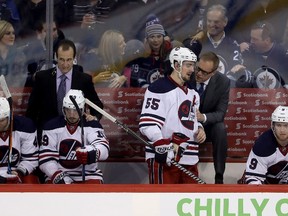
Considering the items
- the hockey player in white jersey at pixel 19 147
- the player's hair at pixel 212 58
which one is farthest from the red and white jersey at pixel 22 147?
the player's hair at pixel 212 58

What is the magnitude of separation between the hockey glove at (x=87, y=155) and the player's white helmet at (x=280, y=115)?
1.11 m

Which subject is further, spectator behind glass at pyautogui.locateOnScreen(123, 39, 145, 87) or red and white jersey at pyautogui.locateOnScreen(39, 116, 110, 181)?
spectator behind glass at pyautogui.locateOnScreen(123, 39, 145, 87)

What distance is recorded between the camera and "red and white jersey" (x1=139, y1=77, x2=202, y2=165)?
8.39 meters

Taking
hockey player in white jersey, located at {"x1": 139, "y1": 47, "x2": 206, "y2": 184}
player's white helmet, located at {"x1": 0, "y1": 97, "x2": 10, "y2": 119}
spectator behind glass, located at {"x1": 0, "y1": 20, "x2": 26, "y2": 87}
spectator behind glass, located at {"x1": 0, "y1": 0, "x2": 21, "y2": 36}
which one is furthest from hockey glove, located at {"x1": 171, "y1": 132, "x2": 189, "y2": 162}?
spectator behind glass, located at {"x1": 0, "y1": 0, "x2": 21, "y2": 36}

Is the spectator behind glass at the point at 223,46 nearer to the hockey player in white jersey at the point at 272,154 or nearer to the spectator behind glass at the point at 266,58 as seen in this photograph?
the spectator behind glass at the point at 266,58

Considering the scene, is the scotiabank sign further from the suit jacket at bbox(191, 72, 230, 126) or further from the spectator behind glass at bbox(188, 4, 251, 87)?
the suit jacket at bbox(191, 72, 230, 126)

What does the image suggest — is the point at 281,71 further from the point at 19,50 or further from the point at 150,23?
the point at 19,50

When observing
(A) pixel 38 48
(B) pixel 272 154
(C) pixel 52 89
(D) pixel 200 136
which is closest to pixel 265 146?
(B) pixel 272 154

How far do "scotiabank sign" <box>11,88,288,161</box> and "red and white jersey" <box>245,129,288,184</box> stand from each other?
696 millimetres

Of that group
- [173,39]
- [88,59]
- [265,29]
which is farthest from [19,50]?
[265,29]

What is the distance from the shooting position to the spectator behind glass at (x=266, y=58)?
909 cm

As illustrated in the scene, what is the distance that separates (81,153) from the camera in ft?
27.1

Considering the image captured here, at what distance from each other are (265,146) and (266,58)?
961 mm

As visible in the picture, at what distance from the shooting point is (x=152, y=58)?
9.09m
